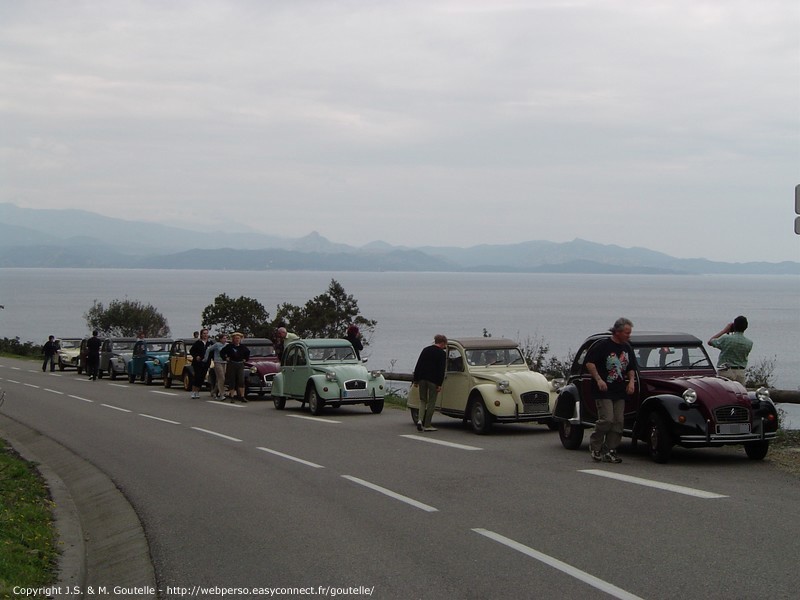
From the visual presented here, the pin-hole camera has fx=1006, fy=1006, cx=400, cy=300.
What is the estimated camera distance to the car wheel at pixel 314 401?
2217cm

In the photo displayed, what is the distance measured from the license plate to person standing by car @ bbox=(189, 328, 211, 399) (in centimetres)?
1847

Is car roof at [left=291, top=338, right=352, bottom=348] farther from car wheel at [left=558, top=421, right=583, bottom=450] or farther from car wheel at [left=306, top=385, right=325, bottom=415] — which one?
car wheel at [left=558, top=421, right=583, bottom=450]

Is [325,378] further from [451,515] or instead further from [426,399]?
[451,515]

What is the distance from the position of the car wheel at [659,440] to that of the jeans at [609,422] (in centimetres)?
42

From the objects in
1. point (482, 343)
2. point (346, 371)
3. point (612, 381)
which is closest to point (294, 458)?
point (612, 381)

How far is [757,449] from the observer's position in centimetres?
1338

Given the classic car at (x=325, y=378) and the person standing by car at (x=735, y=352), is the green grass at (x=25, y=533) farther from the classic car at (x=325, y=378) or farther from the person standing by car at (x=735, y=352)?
the person standing by car at (x=735, y=352)

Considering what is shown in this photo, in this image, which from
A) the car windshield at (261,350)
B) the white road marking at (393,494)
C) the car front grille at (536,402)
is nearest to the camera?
the white road marking at (393,494)

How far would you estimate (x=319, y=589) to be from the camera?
725 centimetres

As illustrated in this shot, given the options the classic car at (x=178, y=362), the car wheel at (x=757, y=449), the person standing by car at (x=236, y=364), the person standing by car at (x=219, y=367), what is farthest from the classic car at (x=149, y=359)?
the car wheel at (x=757, y=449)

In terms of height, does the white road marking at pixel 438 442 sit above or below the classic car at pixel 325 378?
below

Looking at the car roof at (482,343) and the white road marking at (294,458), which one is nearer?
the white road marking at (294,458)

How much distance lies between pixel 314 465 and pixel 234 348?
1340 cm

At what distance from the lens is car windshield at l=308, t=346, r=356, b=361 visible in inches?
918
